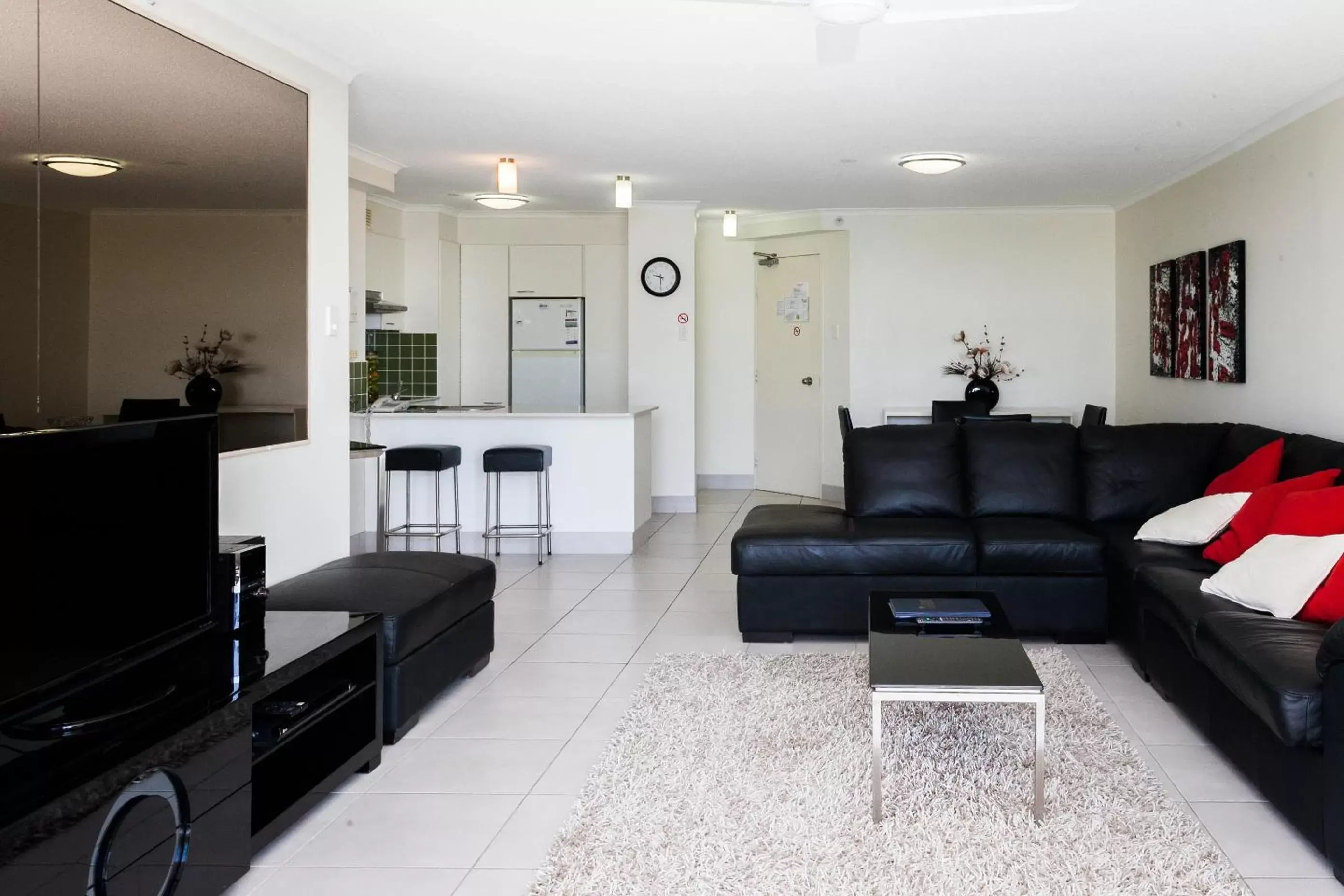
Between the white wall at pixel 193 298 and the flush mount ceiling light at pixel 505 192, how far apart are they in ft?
7.72

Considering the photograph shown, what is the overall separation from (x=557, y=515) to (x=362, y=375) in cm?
191

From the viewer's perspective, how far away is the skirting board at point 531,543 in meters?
7.46

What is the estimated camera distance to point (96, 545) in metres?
2.46

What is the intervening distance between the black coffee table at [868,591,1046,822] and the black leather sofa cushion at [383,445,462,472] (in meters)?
3.97

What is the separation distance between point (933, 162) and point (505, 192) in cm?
265

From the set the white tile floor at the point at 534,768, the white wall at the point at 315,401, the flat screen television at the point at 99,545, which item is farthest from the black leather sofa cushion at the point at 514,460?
the flat screen television at the point at 99,545

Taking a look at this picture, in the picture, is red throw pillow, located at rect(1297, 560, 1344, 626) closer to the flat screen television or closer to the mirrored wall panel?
the flat screen television

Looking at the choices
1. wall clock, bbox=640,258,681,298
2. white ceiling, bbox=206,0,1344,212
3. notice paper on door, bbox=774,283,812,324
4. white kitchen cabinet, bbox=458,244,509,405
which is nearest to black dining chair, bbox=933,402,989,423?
white ceiling, bbox=206,0,1344,212

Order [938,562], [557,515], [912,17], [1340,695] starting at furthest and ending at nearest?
1. [557,515]
2. [938,562]
3. [912,17]
4. [1340,695]

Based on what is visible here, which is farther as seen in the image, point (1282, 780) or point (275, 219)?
point (275, 219)

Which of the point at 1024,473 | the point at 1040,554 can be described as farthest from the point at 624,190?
the point at 1040,554

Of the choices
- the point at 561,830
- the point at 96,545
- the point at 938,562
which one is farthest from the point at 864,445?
the point at 96,545

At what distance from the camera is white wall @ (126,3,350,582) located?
4.11 m

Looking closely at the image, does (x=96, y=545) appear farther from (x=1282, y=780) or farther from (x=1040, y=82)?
(x=1040, y=82)
